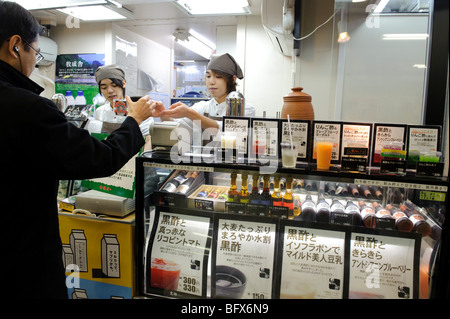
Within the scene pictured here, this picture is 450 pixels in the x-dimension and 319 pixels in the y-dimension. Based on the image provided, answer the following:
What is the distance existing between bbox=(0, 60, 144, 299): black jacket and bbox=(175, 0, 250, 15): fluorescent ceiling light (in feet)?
9.77

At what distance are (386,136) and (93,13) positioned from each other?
174 inches

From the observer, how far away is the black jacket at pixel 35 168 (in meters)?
1.07

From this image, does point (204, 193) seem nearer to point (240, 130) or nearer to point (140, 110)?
point (240, 130)

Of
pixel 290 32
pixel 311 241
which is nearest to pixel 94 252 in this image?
pixel 311 241

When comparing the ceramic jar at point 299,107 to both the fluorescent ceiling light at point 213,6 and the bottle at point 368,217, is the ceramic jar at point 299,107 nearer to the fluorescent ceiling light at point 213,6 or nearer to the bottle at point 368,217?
the bottle at point 368,217

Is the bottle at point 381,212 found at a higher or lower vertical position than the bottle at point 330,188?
lower

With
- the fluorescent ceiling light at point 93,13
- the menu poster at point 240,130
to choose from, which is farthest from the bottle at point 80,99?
the menu poster at point 240,130

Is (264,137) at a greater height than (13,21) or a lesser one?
lesser

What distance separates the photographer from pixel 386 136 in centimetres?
133

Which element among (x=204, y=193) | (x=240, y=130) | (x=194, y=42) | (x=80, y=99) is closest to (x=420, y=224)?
(x=240, y=130)

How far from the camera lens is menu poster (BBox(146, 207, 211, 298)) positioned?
1436mm

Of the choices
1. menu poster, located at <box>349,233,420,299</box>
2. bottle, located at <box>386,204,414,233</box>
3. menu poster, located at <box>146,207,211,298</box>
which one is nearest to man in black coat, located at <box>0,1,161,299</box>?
menu poster, located at <box>146,207,211,298</box>

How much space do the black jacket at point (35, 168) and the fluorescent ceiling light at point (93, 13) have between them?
3.48 metres

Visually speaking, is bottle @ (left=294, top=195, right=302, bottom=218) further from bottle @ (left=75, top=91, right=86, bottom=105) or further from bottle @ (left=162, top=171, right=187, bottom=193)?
bottle @ (left=75, top=91, right=86, bottom=105)
